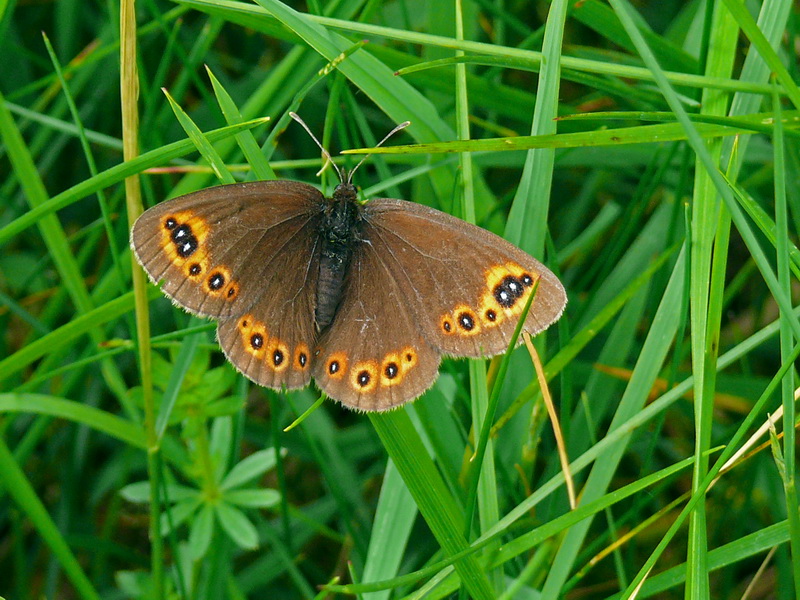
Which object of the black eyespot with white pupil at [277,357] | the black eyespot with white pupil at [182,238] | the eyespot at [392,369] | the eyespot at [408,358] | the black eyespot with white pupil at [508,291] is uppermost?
the black eyespot with white pupil at [182,238]

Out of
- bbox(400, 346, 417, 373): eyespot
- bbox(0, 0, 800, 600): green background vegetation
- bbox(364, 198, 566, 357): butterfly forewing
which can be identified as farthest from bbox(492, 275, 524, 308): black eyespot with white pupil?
bbox(400, 346, 417, 373): eyespot

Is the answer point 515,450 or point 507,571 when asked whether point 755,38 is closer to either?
point 515,450

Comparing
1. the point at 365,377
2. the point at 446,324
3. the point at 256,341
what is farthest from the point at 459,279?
the point at 256,341

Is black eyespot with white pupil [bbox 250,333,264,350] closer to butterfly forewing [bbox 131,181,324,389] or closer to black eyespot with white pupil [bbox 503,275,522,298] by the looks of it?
butterfly forewing [bbox 131,181,324,389]

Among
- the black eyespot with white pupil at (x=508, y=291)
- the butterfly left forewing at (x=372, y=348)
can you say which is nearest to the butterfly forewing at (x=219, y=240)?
the butterfly left forewing at (x=372, y=348)

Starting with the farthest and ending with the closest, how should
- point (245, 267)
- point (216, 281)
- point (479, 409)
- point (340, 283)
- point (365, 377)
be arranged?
1. point (340, 283)
2. point (245, 267)
3. point (216, 281)
4. point (365, 377)
5. point (479, 409)

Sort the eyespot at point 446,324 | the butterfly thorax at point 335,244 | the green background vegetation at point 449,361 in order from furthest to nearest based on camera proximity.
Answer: the butterfly thorax at point 335,244, the eyespot at point 446,324, the green background vegetation at point 449,361

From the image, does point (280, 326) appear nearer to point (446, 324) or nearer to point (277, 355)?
point (277, 355)

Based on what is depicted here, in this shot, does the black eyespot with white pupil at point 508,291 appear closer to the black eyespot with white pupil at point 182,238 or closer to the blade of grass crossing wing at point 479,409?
the blade of grass crossing wing at point 479,409
